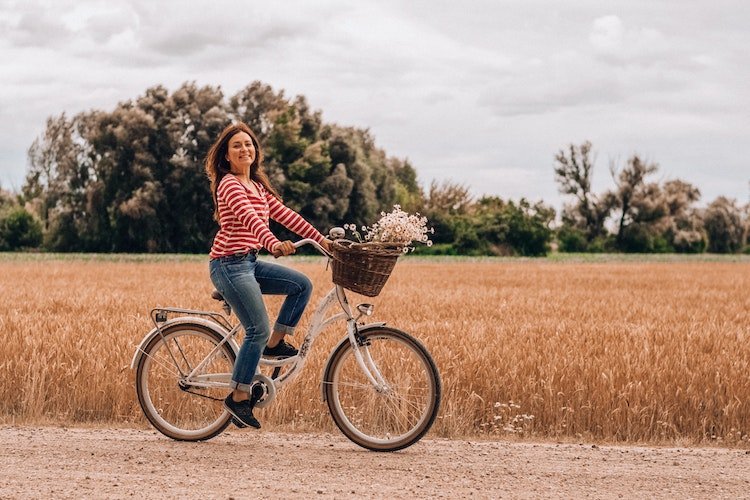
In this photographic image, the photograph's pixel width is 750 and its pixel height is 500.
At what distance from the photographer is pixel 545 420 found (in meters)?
7.29

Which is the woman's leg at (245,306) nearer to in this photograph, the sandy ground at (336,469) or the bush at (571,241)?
the sandy ground at (336,469)

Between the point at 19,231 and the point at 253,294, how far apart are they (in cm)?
6110

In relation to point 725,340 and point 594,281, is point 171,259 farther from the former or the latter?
point 725,340

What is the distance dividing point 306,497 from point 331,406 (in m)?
1.25

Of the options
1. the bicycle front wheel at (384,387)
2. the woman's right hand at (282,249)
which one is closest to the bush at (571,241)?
the bicycle front wheel at (384,387)

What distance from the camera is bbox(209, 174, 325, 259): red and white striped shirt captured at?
18.6 ft

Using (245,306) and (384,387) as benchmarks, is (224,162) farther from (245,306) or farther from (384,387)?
(384,387)

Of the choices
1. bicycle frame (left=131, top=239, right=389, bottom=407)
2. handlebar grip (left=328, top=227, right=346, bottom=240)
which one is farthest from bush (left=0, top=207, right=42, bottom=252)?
handlebar grip (left=328, top=227, right=346, bottom=240)

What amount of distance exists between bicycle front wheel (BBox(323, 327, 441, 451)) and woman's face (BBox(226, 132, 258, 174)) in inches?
54.1

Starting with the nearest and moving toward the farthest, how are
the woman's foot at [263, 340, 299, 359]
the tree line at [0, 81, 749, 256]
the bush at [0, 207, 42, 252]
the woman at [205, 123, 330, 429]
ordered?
the woman at [205, 123, 330, 429] < the woman's foot at [263, 340, 299, 359] < the tree line at [0, 81, 749, 256] < the bush at [0, 207, 42, 252]

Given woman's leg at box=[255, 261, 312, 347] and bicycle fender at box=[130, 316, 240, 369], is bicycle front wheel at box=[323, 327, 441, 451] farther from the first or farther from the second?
bicycle fender at box=[130, 316, 240, 369]

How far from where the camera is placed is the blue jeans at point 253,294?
582 cm

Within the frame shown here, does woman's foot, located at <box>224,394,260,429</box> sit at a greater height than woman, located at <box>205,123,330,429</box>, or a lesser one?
lesser

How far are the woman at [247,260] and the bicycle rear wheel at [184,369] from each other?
0.34m
